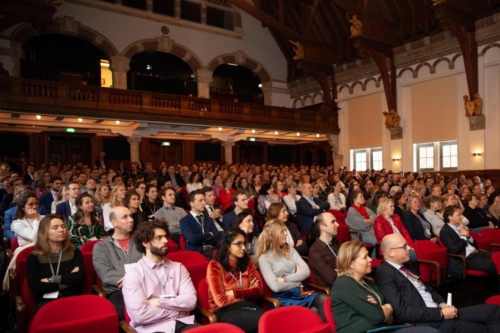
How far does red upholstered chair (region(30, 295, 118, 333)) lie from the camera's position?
198cm

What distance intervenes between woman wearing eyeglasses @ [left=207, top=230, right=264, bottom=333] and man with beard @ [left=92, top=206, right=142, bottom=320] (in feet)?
2.00

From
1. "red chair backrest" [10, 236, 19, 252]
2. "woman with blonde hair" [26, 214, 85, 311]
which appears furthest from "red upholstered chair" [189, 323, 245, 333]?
"red chair backrest" [10, 236, 19, 252]

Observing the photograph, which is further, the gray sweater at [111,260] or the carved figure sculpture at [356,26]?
the carved figure sculpture at [356,26]

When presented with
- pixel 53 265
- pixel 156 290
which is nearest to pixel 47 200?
pixel 53 265

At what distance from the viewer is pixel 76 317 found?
2172mm

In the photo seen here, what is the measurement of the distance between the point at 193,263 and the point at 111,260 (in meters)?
0.67

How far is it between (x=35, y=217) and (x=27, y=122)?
28.0 ft

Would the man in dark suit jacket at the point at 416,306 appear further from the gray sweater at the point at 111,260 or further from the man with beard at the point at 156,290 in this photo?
the gray sweater at the point at 111,260

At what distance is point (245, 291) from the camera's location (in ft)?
8.95

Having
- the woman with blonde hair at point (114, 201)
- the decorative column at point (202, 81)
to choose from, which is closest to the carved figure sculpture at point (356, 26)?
the decorative column at point (202, 81)

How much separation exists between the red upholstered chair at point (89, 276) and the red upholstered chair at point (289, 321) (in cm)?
134

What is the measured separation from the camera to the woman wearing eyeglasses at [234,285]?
8.41ft

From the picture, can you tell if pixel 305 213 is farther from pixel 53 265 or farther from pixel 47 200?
pixel 47 200

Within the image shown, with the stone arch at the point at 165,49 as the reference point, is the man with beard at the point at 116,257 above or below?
below
